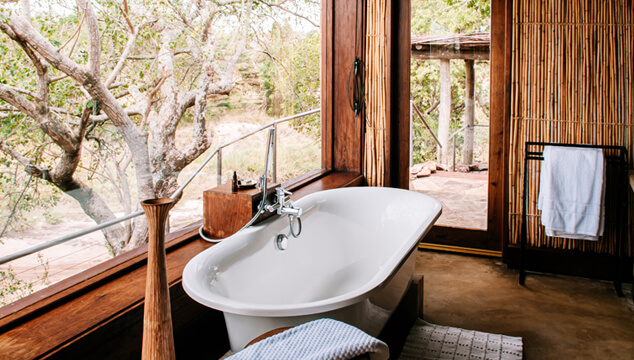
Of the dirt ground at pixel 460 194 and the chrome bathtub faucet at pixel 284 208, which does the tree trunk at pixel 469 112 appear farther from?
the chrome bathtub faucet at pixel 284 208

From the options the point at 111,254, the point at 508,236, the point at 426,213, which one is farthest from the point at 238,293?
the point at 508,236

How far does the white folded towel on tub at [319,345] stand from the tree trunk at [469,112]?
9.55ft

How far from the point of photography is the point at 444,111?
157 inches

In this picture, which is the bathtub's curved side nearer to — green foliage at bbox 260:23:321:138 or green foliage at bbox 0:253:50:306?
green foliage at bbox 0:253:50:306

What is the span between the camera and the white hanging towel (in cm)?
319

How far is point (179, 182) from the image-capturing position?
9.50 feet

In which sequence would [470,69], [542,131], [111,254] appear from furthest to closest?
1. [470,69]
2. [542,131]
3. [111,254]

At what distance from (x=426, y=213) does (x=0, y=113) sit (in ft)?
6.66

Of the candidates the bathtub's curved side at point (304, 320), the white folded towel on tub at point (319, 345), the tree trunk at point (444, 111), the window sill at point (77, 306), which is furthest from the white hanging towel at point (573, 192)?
the white folded towel on tub at point (319, 345)

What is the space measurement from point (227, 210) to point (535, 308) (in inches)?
75.9

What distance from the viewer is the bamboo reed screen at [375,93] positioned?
3793mm

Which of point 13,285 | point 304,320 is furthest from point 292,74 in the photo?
point 304,320

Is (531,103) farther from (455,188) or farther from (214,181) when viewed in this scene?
(214,181)

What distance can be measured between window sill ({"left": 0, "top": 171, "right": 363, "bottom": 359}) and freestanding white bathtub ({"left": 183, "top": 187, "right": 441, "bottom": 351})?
0.21 meters
